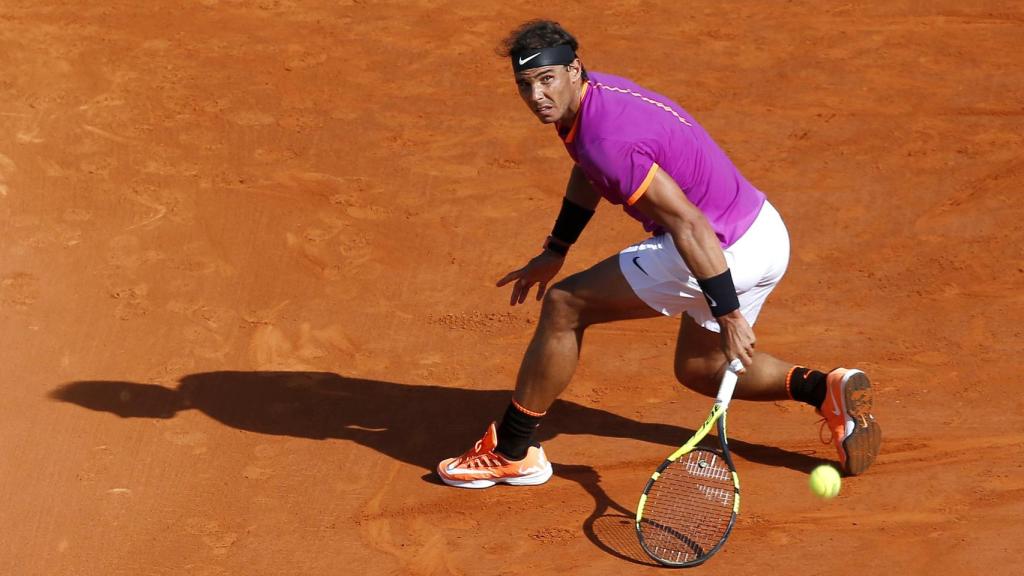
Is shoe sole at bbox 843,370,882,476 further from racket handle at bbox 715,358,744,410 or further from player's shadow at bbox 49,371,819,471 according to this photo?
racket handle at bbox 715,358,744,410

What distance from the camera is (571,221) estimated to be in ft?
19.5

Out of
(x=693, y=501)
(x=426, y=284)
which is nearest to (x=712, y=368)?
(x=693, y=501)

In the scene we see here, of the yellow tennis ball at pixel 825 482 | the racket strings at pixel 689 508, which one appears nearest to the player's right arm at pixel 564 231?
the racket strings at pixel 689 508

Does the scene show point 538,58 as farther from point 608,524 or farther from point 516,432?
point 608,524

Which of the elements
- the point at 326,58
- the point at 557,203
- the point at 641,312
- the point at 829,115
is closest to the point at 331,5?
the point at 326,58

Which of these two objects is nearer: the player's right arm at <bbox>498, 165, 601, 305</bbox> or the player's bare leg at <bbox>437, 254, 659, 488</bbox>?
the player's bare leg at <bbox>437, 254, 659, 488</bbox>

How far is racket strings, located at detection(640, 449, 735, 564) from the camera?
5.42 m

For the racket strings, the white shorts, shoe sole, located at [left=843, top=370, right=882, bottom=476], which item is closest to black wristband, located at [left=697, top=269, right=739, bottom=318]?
the white shorts

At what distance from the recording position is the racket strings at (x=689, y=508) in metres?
5.42

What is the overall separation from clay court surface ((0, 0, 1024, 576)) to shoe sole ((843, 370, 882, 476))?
0.42 feet

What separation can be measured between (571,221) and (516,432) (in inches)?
38.4

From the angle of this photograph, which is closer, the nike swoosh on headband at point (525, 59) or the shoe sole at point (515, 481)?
the nike swoosh on headband at point (525, 59)

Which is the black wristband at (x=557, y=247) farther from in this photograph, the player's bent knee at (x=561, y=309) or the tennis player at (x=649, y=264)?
the player's bent knee at (x=561, y=309)

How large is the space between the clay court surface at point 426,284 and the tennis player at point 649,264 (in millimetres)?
293
